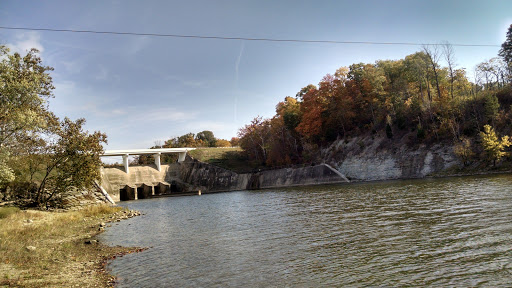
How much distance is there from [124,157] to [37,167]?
54356mm

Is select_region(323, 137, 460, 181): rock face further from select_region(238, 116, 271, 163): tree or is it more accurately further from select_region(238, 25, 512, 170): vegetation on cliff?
select_region(238, 116, 271, 163): tree

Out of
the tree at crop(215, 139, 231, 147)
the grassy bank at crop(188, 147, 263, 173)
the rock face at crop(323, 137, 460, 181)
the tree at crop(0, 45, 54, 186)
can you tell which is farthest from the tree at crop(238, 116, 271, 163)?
the tree at crop(0, 45, 54, 186)

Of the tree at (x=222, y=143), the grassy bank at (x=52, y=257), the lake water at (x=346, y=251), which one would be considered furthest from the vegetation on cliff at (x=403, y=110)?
the tree at (x=222, y=143)

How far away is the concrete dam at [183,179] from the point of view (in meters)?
79.6

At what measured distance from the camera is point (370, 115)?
246 feet

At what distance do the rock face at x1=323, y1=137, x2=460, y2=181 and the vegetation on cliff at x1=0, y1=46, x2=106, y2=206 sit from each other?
47.7m

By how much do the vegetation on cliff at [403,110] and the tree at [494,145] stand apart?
133 millimetres

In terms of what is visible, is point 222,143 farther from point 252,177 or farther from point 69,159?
point 69,159

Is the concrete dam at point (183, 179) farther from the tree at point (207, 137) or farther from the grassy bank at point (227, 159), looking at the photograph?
the tree at point (207, 137)

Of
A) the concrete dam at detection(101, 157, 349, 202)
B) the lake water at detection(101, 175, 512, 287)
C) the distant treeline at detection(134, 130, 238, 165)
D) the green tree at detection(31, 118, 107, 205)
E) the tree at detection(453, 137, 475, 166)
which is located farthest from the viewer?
the distant treeline at detection(134, 130, 238, 165)

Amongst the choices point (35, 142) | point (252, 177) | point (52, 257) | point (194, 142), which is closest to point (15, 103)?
point (35, 142)

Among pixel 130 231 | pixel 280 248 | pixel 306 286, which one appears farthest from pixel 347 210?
pixel 130 231

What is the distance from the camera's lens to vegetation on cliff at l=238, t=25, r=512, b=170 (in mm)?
50688

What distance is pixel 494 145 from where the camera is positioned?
43.2m
